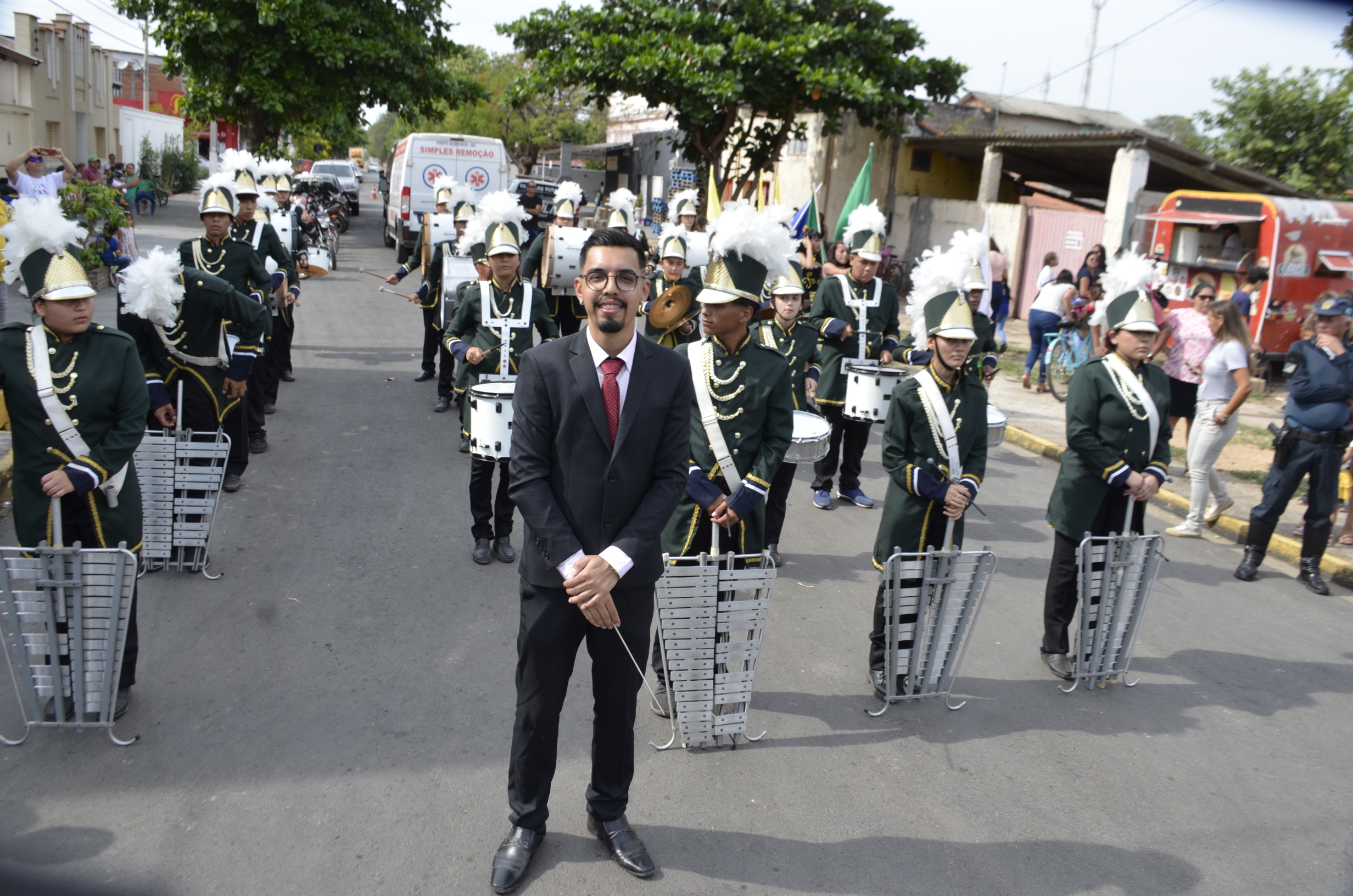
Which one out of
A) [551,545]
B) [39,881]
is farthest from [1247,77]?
[39,881]

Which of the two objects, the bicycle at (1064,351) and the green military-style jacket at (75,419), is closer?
the green military-style jacket at (75,419)

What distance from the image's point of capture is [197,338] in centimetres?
648

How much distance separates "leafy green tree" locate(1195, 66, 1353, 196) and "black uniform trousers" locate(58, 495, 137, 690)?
73.4ft

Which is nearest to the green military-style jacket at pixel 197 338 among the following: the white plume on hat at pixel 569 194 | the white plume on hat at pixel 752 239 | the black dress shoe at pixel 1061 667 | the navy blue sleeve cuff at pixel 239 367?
the navy blue sleeve cuff at pixel 239 367

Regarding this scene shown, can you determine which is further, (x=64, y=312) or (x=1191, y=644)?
(x=1191, y=644)

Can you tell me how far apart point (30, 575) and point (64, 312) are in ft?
3.76

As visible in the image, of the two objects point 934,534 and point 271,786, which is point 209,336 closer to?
point 271,786

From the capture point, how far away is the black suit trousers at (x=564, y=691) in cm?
354

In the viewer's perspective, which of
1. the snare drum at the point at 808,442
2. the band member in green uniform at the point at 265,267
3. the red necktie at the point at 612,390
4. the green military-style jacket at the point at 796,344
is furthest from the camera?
the band member in green uniform at the point at 265,267

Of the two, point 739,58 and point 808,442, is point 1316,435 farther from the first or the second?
point 739,58

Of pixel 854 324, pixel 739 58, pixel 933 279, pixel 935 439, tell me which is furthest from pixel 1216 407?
pixel 739 58

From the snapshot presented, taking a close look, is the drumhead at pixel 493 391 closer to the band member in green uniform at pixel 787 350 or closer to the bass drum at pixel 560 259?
the band member in green uniform at pixel 787 350

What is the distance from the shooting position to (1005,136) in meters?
21.1

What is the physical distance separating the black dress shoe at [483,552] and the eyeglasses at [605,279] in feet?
12.1
